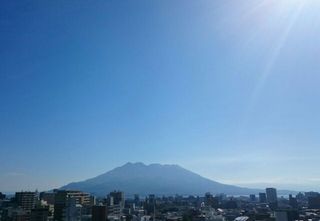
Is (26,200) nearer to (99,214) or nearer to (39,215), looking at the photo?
(39,215)

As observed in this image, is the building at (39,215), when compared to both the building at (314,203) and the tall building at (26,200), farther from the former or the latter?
the building at (314,203)

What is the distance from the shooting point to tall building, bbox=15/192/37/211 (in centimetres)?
4481

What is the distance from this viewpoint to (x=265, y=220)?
112 ft

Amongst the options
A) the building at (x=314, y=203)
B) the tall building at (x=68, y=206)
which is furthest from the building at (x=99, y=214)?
the building at (x=314, y=203)

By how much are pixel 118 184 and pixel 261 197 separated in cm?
10765

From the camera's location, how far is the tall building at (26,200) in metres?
44.8

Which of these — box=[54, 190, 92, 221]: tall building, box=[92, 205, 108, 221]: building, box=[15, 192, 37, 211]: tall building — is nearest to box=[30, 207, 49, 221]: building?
box=[54, 190, 92, 221]: tall building

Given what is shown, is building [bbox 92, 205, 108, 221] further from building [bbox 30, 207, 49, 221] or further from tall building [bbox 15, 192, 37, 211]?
tall building [bbox 15, 192, 37, 211]

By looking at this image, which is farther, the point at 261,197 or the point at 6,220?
the point at 261,197

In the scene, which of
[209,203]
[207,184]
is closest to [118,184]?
[207,184]

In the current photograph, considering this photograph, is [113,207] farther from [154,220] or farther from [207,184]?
[207,184]

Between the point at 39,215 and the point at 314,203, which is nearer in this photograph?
the point at 39,215

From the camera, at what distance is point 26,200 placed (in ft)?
149

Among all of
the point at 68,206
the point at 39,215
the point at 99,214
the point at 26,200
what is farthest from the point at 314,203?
the point at 26,200
